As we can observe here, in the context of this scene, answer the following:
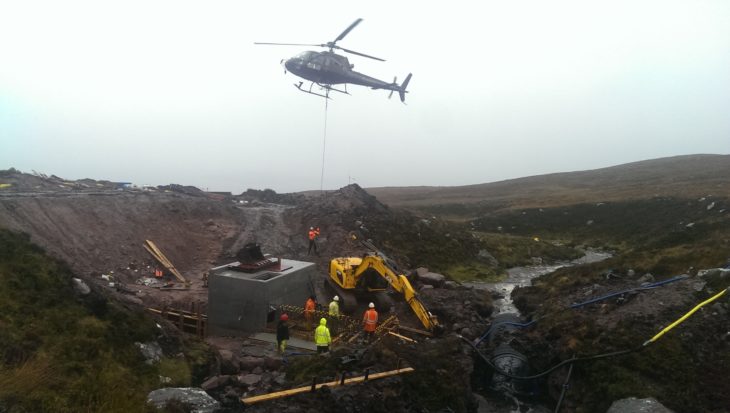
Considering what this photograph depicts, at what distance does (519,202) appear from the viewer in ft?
207

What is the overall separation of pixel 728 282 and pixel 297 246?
2082cm

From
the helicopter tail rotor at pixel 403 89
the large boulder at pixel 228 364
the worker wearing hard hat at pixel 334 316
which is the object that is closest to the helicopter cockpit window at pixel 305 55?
the helicopter tail rotor at pixel 403 89

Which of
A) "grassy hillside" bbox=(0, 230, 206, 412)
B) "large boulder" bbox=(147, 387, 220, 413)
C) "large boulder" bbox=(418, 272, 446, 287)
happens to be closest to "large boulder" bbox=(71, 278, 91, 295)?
"grassy hillside" bbox=(0, 230, 206, 412)

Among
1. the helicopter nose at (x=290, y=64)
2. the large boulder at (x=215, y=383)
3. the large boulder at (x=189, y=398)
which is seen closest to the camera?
the large boulder at (x=189, y=398)

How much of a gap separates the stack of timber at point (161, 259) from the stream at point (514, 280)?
15047 millimetres

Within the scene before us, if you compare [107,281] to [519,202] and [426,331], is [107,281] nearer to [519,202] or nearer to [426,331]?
[426,331]

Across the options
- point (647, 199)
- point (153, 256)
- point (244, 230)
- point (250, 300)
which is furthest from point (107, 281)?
point (647, 199)

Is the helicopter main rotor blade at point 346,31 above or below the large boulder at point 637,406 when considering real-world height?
above

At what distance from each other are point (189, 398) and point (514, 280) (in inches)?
936

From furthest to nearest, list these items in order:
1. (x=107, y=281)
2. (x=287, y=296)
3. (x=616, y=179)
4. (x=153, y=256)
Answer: (x=616, y=179)
(x=153, y=256)
(x=107, y=281)
(x=287, y=296)

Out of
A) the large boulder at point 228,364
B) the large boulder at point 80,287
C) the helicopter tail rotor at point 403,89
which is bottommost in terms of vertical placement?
the large boulder at point 228,364

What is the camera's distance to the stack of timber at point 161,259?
23.7 meters

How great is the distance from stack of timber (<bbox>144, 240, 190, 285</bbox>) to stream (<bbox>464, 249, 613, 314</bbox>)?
1505 cm

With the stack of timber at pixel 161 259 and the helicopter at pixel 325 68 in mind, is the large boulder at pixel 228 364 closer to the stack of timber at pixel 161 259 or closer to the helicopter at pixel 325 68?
the stack of timber at pixel 161 259
